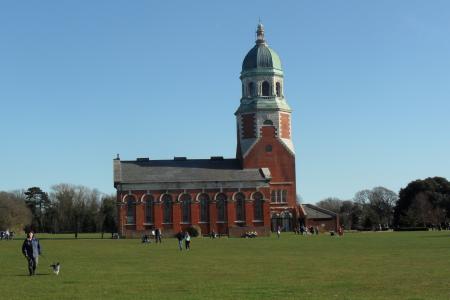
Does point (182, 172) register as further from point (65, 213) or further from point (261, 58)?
point (65, 213)

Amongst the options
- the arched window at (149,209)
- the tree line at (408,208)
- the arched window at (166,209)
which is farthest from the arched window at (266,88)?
the tree line at (408,208)

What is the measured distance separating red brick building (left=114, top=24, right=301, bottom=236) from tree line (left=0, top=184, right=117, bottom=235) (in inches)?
1410

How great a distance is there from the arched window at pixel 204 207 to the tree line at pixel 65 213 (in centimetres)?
3746

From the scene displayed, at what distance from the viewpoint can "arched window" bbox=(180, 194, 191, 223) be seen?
93812mm

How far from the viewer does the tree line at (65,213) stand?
13038 centimetres

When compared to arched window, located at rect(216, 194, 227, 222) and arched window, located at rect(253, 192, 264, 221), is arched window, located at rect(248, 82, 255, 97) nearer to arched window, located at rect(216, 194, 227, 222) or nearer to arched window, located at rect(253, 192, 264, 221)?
arched window, located at rect(253, 192, 264, 221)

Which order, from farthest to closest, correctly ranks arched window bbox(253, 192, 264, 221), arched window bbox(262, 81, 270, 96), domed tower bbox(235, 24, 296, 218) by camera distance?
arched window bbox(262, 81, 270, 96)
domed tower bbox(235, 24, 296, 218)
arched window bbox(253, 192, 264, 221)

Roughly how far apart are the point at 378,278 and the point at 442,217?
98139 millimetres

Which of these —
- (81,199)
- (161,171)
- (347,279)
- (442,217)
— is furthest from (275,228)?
(347,279)

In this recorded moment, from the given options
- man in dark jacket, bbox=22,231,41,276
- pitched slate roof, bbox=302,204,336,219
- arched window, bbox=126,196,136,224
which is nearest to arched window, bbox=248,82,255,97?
pitched slate roof, bbox=302,204,336,219

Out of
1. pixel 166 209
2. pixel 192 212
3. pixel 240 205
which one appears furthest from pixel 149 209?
pixel 240 205

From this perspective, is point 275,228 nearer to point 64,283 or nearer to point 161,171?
point 161,171

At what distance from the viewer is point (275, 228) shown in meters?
96.5

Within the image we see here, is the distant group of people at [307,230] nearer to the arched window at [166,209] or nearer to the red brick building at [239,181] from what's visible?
the red brick building at [239,181]
